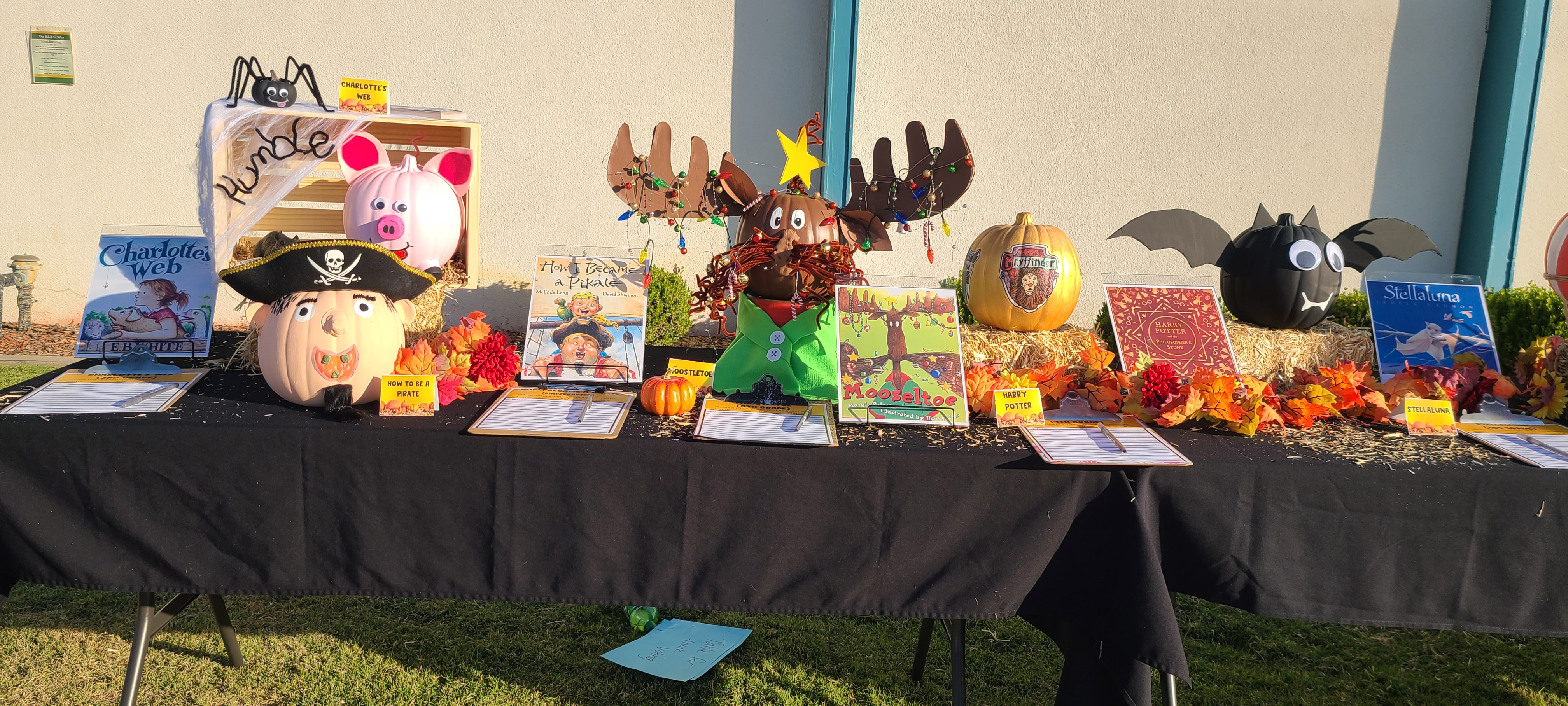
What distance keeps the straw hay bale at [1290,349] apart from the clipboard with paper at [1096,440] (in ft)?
2.14

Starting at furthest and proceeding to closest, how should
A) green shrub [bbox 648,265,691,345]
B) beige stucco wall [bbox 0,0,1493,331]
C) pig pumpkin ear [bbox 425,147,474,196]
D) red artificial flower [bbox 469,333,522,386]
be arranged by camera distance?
1. beige stucco wall [bbox 0,0,1493,331]
2. green shrub [bbox 648,265,691,345]
3. pig pumpkin ear [bbox 425,147,474,196]
4. red artificial flower [bbox 469,333,522,386]

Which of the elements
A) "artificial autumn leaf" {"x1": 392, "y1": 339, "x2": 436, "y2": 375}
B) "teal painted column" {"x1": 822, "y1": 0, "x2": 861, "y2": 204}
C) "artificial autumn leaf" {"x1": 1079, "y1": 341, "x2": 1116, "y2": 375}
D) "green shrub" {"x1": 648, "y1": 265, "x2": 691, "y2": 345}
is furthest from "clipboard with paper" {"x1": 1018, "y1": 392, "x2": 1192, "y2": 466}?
→ "teal painted column" {"x1": 822, "y1": 0, "x2": 861, "y2": 204}

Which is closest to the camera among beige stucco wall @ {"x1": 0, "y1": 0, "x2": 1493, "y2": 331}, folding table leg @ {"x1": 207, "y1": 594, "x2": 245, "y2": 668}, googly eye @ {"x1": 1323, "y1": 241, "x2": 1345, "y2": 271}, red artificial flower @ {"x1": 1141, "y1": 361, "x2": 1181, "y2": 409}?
red artificial flower @ {"x1": 1141, "y1": 361, "x2": 1181, "y2": 409}

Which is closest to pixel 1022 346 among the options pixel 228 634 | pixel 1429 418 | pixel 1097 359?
pixel 1097 359

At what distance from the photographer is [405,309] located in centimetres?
211

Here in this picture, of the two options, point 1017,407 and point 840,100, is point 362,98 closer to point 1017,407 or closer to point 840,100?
point 1017,407

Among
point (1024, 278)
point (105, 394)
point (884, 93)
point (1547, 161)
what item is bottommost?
point (105, 394)

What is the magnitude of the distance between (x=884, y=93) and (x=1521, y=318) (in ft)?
13.9

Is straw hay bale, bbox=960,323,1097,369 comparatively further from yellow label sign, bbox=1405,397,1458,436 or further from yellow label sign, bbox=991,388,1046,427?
yellow label sign, bbox=1405,397,1458,436

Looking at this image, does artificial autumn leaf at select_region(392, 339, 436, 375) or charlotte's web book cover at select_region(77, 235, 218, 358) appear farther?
charlotte's web book cover at select_region(77, 235, 218, 358)

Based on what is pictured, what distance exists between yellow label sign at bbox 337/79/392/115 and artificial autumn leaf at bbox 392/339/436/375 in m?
1.25

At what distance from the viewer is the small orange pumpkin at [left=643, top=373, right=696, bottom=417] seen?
198 centimetres

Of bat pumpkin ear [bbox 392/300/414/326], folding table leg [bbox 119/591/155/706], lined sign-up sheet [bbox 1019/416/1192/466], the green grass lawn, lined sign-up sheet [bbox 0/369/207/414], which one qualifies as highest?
bat pumpkin ear [bbox 392/300/414/326]

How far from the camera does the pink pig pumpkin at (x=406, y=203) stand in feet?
8.38
